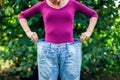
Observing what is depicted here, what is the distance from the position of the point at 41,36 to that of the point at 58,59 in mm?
2035

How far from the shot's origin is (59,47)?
14.3 feet

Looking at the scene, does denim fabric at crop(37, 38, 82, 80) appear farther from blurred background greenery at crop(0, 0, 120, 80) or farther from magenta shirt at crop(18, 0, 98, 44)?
blurred background greenery at crop(0, 0, 120, 80)

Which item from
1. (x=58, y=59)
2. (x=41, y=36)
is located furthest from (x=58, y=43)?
(x=41, y=36)

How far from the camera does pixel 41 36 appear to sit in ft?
21.1

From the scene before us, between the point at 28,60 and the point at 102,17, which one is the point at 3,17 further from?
the point at 102,17

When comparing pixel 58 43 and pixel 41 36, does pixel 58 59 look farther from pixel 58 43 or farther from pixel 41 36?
pixel 41 36

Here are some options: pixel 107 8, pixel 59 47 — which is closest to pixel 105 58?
pixel 107 8

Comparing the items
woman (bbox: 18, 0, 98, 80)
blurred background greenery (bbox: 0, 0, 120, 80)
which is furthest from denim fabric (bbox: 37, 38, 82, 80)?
blurred background greenery (bbox: 0, 0, 120, 80)

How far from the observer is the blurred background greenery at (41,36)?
632cm

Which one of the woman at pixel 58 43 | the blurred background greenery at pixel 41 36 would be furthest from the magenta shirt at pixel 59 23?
the blurred background greenery at pixel 41 36

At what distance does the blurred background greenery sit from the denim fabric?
5.58 ft

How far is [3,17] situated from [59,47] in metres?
2.39

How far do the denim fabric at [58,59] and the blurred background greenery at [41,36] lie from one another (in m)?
1.70

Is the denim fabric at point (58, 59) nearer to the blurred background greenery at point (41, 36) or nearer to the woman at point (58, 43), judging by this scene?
the woman at point (58, 43)
